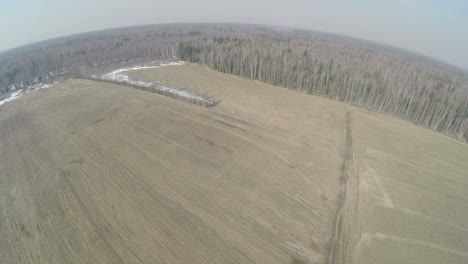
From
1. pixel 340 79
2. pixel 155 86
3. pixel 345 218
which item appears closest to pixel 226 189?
pixel 345 218

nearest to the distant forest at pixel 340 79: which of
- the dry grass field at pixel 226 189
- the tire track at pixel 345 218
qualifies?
the dry grass field at pixel 226 189

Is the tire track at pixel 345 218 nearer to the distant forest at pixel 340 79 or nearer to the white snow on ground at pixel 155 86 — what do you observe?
the distant forest at pixel 340 79

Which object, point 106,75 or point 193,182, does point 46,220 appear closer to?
point 193,182

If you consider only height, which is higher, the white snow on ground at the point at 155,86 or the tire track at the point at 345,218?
the white snow on ground at the point at 155,86

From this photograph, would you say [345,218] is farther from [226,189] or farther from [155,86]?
[155,86]

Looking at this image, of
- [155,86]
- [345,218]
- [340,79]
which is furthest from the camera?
[155,86]

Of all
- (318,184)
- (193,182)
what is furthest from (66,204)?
(318,184)
